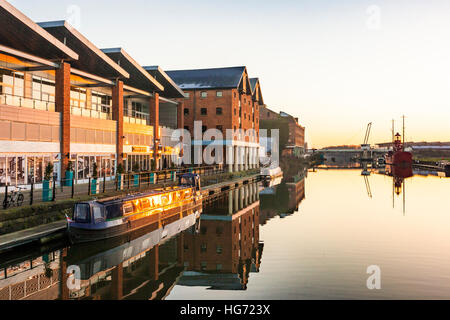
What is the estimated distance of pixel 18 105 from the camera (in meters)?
30.4

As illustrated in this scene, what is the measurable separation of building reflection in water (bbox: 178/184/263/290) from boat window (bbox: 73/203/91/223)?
5.66m

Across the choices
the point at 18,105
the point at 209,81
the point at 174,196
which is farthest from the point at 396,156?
the point at 18,105

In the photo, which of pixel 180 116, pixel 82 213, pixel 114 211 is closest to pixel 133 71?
pixel 180 116

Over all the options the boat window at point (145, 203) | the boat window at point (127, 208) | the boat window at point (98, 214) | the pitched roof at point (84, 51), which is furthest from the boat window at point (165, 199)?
the pitched roof at point (84, 51)

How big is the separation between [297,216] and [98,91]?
25.9 meters

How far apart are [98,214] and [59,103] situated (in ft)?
51.5

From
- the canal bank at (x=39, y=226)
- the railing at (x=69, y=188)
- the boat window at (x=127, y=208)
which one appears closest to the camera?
the canal bank at (x=39, y=226)

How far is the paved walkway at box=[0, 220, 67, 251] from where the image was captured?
56.1 ft

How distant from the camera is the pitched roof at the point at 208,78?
67.4 m

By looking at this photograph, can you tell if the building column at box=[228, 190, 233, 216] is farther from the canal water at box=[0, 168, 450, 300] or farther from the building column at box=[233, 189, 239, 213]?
the canal water at box=[0, 168, 450, 300]

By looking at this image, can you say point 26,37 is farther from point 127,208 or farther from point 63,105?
point 127,208

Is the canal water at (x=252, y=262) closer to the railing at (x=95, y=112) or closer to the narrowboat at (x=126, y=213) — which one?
the narrowboat at (x=126, y=213)

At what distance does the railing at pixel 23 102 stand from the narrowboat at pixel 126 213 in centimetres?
1315
